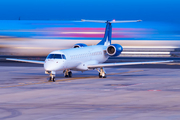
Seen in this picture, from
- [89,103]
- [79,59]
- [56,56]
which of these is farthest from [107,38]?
[89,103]

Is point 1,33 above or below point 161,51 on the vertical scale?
above

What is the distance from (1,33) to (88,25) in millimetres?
14961

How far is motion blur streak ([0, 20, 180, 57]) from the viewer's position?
58.6m

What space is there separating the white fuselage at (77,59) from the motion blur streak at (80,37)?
24218 mm

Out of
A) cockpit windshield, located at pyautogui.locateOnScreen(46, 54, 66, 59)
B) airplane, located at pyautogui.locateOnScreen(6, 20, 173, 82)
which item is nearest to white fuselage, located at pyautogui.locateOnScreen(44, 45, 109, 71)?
airplane, located at pyautogui.locateOnScreen(6, 20, 173, 82)

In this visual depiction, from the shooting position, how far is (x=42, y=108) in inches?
598

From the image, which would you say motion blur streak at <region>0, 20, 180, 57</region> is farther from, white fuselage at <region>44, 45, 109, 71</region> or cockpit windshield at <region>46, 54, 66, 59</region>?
cockpit windshield at <region>46, 54, 66, 59</region>

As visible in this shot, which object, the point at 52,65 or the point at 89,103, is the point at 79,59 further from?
the point at 89,103

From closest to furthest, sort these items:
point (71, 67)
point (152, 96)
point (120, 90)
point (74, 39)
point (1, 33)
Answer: point (152, 96) → point (120, 90) → point (71, 67) → point (74, 39) → point (1, 33)

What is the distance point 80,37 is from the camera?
Answer: 5909cm

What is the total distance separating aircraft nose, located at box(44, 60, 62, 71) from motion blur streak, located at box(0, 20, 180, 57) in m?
30.4

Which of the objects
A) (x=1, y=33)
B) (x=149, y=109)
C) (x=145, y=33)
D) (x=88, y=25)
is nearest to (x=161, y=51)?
(x=145, y=33)

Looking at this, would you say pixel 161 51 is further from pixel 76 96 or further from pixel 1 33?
pixel 76 96

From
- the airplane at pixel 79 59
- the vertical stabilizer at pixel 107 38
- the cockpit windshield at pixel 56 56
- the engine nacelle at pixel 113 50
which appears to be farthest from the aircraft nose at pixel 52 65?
the vertical stabilizer at pixel 107 38
